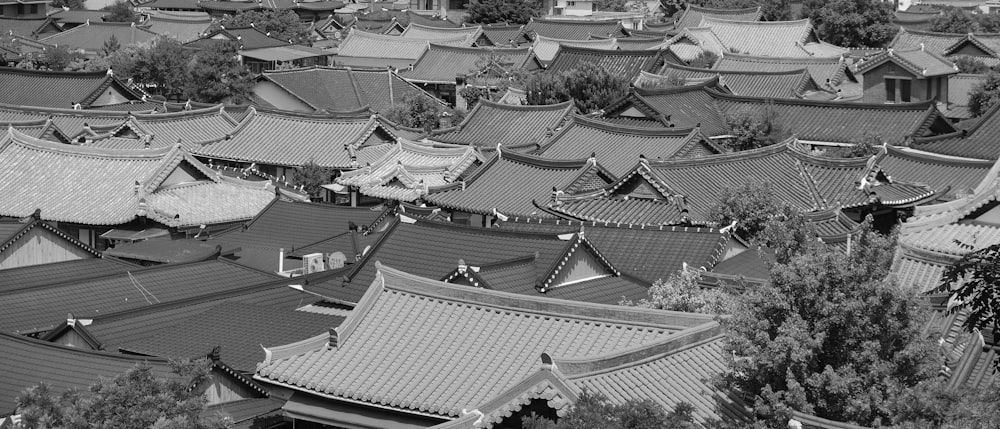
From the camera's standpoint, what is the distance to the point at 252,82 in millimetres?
64250

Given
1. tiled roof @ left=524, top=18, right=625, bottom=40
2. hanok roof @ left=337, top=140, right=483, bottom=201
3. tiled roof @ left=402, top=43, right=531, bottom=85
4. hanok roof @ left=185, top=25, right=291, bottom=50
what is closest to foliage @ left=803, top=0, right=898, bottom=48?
tiled roof @ left=524, top=18, right=625, bottom=40

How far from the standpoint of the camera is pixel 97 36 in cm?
8525

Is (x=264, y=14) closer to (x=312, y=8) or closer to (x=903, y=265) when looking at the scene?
(x=312, y=8)

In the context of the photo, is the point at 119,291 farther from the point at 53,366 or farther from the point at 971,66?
the point at 971,66

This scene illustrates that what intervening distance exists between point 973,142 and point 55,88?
34.8 metres

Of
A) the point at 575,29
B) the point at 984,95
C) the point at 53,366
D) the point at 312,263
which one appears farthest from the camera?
the point at 575,29

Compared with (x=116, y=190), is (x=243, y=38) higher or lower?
higher

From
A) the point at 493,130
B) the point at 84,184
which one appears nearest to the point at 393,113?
the point at 493,130

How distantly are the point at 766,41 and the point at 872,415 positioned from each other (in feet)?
198

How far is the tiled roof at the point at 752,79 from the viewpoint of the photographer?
173 feet

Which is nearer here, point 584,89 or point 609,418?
point 609,418

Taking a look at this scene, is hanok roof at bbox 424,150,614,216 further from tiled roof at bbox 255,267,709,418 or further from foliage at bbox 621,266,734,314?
tiled roof at bbox 255,267,709,418

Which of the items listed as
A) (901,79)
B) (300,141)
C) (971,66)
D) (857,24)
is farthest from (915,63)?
(857,24)

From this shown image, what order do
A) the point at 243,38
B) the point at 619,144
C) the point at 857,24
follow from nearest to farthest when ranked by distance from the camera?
the point at 619,144, the point at 857,24, the point at 243,38
